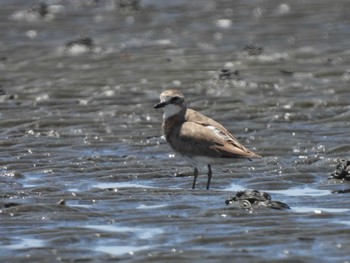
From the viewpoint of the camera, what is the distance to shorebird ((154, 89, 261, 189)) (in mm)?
13031

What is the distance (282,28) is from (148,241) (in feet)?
44.2

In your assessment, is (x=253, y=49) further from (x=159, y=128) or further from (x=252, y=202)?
(x=252, y=202)

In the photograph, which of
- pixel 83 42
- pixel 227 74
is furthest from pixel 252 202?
pixel 83 42

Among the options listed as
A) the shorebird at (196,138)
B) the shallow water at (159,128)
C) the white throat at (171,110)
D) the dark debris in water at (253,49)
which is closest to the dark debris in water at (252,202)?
the shallow water at (159,128)

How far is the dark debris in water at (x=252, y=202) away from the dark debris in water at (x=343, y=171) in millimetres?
1700

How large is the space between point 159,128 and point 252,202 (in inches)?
229

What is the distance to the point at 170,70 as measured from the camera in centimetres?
2036

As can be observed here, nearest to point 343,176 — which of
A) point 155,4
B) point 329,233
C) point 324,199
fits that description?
point 324,199

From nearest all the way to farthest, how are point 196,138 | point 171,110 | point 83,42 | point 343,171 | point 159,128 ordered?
1. point 343,171
2. point 196,138
3. point 171,110
4. point 159,128
5. point 83,42

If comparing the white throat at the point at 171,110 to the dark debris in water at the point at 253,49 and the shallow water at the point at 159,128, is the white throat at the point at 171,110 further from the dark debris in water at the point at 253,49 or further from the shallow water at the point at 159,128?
the dark debris in water at the point at 253,49

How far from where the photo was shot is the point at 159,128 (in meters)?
16.8

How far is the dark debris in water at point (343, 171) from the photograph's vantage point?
12697 mm

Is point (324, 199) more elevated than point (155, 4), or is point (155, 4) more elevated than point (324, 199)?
point (155, 4)

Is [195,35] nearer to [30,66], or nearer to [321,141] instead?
[30,66]
